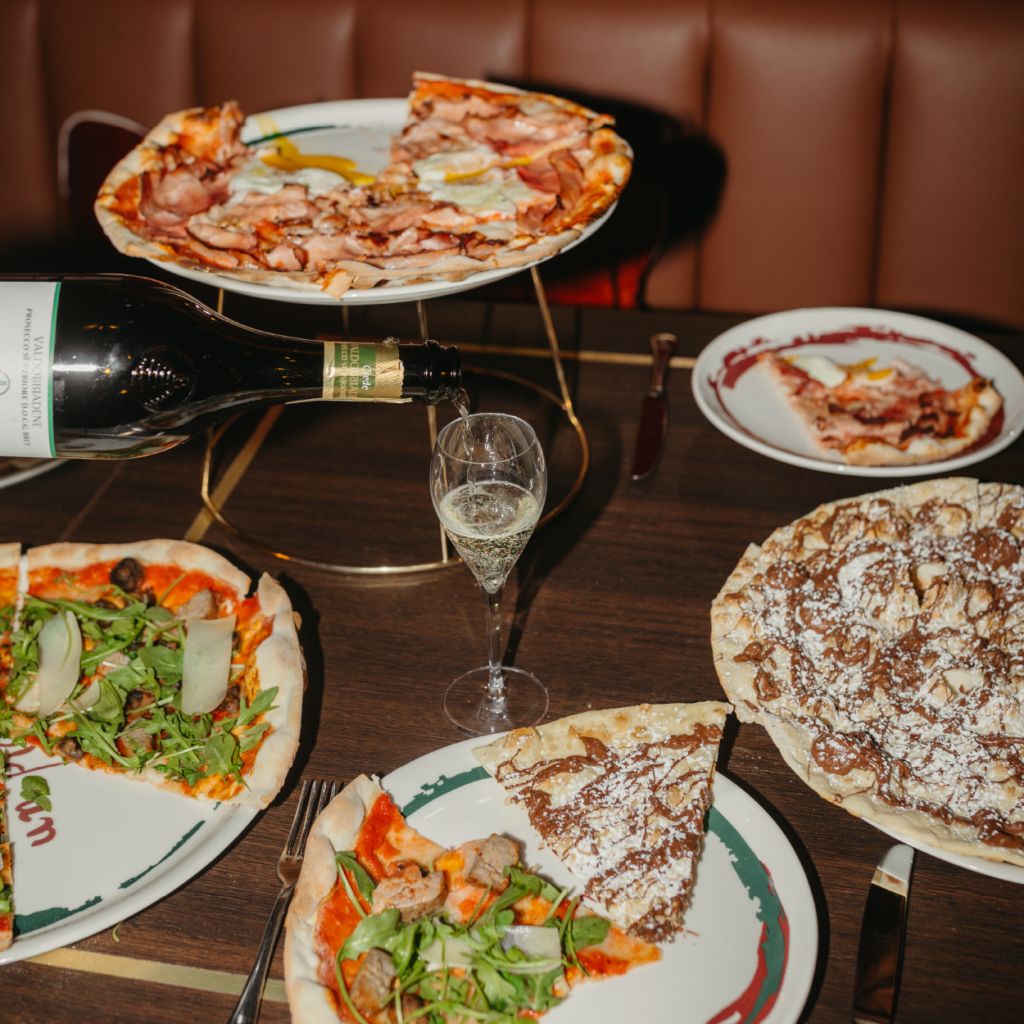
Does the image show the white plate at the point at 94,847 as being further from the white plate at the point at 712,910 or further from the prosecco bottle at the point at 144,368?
the prosecco bottle at the point at 144,368

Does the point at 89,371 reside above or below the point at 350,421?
above

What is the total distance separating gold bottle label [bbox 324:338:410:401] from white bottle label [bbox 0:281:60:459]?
27 cm

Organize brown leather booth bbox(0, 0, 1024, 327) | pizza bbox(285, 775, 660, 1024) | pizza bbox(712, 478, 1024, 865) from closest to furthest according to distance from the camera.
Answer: pizza bbox(285, 775, 660, 1024) < pizza bbox(712, 478, 1024, 865) < brown leather booth bbox(0, 0, 1024, 327)

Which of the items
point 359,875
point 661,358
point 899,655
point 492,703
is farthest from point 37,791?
point 661,358

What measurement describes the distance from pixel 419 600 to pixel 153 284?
1.69 ft

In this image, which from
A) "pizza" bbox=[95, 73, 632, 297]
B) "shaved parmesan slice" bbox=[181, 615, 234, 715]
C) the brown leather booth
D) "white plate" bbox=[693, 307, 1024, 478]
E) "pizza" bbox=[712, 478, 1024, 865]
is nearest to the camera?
"pizza" bbox=[712, 478, 1024, 865]

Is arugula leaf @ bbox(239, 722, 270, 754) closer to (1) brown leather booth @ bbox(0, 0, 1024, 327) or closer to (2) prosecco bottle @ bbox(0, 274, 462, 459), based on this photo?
(2) prosecco bottle @ bbox(0, 274, 462, 459)

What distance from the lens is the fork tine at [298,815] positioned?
930mm

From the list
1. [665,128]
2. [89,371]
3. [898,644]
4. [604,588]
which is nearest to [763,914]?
[898,644]

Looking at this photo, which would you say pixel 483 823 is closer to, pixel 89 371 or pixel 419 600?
pixel 419 600

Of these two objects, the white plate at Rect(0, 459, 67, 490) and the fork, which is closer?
the fork

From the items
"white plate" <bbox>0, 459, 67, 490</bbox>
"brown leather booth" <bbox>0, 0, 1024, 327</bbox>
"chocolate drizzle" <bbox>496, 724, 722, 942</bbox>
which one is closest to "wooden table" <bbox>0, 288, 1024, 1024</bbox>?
"white plate" <bbox>0, 459, 67, 490</bbox>

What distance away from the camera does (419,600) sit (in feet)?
4.23

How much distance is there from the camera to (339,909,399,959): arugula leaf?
31.5 inches
